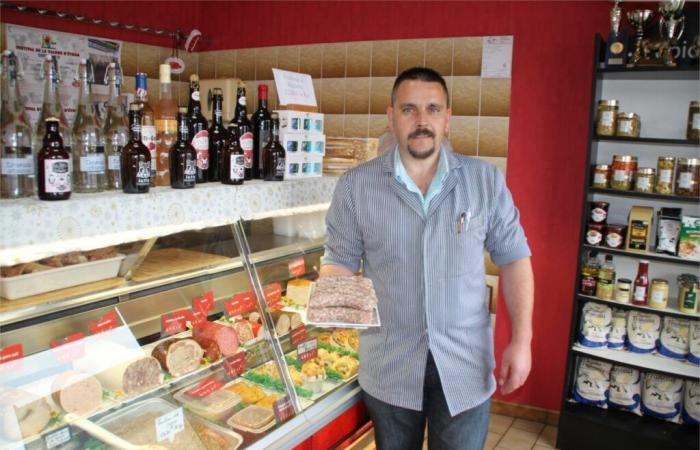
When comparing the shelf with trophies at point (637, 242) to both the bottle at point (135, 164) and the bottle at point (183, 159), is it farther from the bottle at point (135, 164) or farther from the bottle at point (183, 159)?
the bottle at point (135, 164)

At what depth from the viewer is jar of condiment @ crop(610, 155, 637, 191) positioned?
11.6 ft

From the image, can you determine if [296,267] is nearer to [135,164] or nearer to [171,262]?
[171,262]

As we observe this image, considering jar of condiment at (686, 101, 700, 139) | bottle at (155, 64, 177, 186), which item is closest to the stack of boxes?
bottle at (155, 64, 177, 186)

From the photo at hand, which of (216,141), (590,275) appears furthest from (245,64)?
(590,275)

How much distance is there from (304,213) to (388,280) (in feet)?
2.70

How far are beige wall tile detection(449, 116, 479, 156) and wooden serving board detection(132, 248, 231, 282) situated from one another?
2.47 meters

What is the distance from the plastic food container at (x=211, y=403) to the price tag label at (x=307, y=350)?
415 mm

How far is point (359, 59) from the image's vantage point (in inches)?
184

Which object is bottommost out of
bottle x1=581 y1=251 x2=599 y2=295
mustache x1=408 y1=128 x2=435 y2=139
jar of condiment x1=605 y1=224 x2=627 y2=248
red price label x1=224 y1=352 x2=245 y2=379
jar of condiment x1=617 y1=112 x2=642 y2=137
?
red price label x1=224 y1=352 x2=245 y2=379

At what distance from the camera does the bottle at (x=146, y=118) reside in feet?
6.36

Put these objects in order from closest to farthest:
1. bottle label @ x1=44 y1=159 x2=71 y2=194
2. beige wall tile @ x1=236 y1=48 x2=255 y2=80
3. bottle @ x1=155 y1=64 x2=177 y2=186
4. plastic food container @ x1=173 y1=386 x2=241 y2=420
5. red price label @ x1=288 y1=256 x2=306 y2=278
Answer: bottle label @ x1=44 y1=159 x2=71 y2=194, plastic food container @ x1=173 y1=386 x2=241 y2=420, bottle @ x1=155 y1=64 x2=177 y2=186, red price label @ x1=288 y1=256 x2=306 y2=278, beige wall tile @ x1=236 y1=48 x2=255 y2=80

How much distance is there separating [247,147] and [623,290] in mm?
2573

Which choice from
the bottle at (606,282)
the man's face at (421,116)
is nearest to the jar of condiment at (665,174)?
the bottle at (606,282)

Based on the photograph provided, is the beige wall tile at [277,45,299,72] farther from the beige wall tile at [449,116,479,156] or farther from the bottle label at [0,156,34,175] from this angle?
the bottle label at [0,156,34,175]
